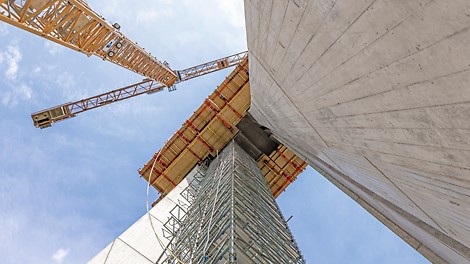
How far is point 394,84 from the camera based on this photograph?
339cm

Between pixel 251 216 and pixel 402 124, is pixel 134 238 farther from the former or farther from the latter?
pixel 402 124

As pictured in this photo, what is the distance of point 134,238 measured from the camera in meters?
14.5

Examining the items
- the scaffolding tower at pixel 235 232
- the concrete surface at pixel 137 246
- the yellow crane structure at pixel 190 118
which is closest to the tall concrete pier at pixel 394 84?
the scaffolding tower at pixel 235 232

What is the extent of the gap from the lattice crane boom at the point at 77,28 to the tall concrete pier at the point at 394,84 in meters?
17.3

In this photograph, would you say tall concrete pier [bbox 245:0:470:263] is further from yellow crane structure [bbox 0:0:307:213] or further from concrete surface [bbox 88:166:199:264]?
yellow crane structure [bbox 0:0:307:213]

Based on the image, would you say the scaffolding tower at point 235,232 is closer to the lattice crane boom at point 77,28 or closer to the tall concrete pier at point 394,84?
the tall concrete pier at point 394,84

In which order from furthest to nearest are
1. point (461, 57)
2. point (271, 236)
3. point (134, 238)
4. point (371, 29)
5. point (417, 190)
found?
point (134, 238) → point (271, 236) → point (417, 190) → point (371, 29) → point (461, 57)

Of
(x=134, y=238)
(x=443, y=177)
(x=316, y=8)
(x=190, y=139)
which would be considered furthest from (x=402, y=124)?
(x=190, y=139)

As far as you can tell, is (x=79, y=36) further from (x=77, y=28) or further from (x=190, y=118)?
(x=190, y=118)

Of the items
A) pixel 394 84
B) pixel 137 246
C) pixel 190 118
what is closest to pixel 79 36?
pixel 190 118

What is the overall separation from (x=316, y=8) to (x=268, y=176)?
22.7 meters

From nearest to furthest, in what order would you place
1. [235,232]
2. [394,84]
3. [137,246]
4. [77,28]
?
[394,84] → [235,232] → [137,246] → [77,28]

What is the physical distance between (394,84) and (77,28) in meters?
24.3

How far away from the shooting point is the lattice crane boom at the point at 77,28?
61.2 feet
